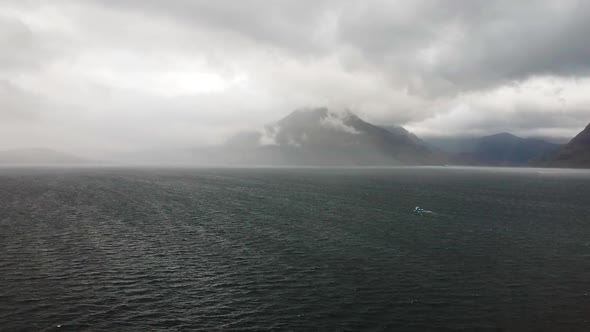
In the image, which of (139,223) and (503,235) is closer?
(503,235)

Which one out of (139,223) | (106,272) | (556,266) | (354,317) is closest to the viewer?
(354,317)

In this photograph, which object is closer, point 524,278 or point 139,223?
point 524,278

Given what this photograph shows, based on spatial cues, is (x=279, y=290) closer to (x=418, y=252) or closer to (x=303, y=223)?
(x=418, y=252)

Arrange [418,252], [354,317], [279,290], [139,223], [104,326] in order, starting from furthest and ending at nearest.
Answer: [139,223] < [418,252] < [279,290] < [354,317] < [104,326]

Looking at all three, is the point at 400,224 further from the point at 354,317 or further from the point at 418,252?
the point at 354,317

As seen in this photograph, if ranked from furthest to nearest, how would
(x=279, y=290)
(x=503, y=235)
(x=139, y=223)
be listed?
Answer: (x=139, y=223) < (x=503, y=235) < (x=279, y=290)

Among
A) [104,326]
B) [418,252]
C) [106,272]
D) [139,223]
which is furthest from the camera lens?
[139,223]

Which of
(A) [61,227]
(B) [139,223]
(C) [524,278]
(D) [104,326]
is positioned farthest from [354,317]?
(A) [61,227]

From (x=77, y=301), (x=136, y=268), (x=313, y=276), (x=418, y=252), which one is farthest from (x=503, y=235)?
(x=77, y=301)
